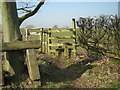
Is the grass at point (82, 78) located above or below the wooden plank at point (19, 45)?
below

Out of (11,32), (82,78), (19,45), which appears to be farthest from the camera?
(82,78)

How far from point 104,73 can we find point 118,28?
A: 1846 mm

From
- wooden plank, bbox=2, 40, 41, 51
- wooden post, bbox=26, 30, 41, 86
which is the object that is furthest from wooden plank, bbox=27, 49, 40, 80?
wooden plank, bbox=2, 40, 41, 51

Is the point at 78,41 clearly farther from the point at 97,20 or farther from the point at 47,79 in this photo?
the point at 47,79

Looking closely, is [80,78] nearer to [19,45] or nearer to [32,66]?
[32,66]

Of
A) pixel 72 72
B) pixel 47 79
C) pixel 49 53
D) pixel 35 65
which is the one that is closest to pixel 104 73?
pixel 72 72

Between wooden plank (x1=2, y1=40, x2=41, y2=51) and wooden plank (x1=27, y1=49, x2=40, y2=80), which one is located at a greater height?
wooden plank (x1=2, y1=40, x2=41, y2=51)

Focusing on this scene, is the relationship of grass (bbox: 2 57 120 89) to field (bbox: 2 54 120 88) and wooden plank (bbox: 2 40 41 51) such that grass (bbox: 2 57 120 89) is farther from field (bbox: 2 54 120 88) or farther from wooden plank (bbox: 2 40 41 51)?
wooden plank (bbox: 2 40 41 51)

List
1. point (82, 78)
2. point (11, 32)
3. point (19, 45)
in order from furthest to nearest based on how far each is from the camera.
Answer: point (82, 78), point (11, 32), point (19, 45)

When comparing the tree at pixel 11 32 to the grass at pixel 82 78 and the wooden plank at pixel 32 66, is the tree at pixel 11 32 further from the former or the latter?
the wooden plank at pixel 32 66

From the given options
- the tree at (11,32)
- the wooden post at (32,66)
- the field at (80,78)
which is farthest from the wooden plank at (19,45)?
the field at (80,78)

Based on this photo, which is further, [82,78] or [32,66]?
[82,78]

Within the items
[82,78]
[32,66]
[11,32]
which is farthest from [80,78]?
[11,32]

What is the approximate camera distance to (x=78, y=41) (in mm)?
13727
